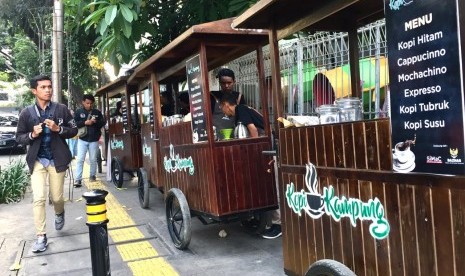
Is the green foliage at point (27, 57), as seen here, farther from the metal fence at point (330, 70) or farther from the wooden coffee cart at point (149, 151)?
the metal fence at point (330, 70)

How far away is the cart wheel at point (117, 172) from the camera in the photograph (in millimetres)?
9039

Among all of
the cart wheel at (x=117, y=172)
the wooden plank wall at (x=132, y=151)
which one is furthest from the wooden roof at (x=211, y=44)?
the cart wheel at (x=117, y=172)

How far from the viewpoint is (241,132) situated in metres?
4.77

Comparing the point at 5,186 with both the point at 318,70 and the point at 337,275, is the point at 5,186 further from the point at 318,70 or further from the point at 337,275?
the point at 337,275

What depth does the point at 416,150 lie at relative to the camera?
6.84ft

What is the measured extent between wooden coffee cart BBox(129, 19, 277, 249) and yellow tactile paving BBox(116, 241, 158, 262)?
11.5 inches

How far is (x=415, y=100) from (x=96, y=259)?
2.62 metres

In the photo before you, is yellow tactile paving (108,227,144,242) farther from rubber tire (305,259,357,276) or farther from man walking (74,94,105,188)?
man walking (74,94,105,188)

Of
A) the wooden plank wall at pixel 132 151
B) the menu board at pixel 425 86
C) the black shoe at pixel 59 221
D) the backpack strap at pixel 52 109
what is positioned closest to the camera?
the menu board at pixel 425 86

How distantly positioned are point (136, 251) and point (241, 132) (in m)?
1.70

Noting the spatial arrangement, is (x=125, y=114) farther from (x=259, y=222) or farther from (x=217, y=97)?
(x=259, y=222)

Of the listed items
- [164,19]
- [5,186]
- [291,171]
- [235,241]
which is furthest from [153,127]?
[291,171]

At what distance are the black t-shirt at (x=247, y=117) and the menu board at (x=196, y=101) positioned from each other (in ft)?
1.61

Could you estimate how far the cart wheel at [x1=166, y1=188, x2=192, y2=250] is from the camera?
15.2 feet
